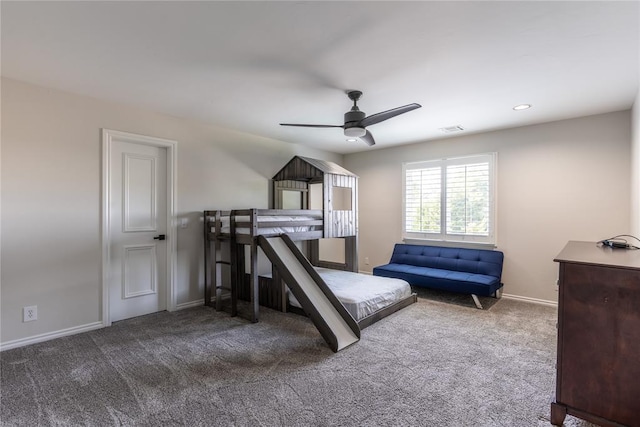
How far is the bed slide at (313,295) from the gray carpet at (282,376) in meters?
0.15

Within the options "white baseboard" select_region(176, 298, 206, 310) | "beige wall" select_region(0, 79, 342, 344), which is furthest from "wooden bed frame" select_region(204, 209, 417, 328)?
"beige wall" select_region(0, 79, 342, 344)

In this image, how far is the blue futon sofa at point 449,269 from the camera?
396cm

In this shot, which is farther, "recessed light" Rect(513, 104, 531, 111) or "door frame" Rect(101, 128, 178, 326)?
"recessed light" Rect(513, 104, 531, 111)

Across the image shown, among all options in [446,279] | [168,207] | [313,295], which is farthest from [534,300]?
[168,207]

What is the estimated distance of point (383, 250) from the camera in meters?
5.79

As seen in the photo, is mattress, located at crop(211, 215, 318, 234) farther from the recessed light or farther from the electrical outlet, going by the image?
the recessed light

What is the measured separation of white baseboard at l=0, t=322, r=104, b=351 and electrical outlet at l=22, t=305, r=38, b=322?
0.18 meters

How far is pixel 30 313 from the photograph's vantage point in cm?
289

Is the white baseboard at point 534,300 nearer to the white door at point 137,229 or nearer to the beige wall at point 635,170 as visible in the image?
the beige wall at point 635,170

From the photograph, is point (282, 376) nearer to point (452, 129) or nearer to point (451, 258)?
point (451, 258)

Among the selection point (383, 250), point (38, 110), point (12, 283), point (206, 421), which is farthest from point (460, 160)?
point (12, 283)

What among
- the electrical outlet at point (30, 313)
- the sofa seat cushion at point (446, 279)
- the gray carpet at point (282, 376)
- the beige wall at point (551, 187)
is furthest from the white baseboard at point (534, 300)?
the electrical outlet at point (30, 313)

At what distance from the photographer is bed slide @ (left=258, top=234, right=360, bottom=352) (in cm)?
288

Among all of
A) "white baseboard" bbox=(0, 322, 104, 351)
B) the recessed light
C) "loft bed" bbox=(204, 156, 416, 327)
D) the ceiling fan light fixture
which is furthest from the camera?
"loft bed" bbox=(204, 156, 416, 327)
